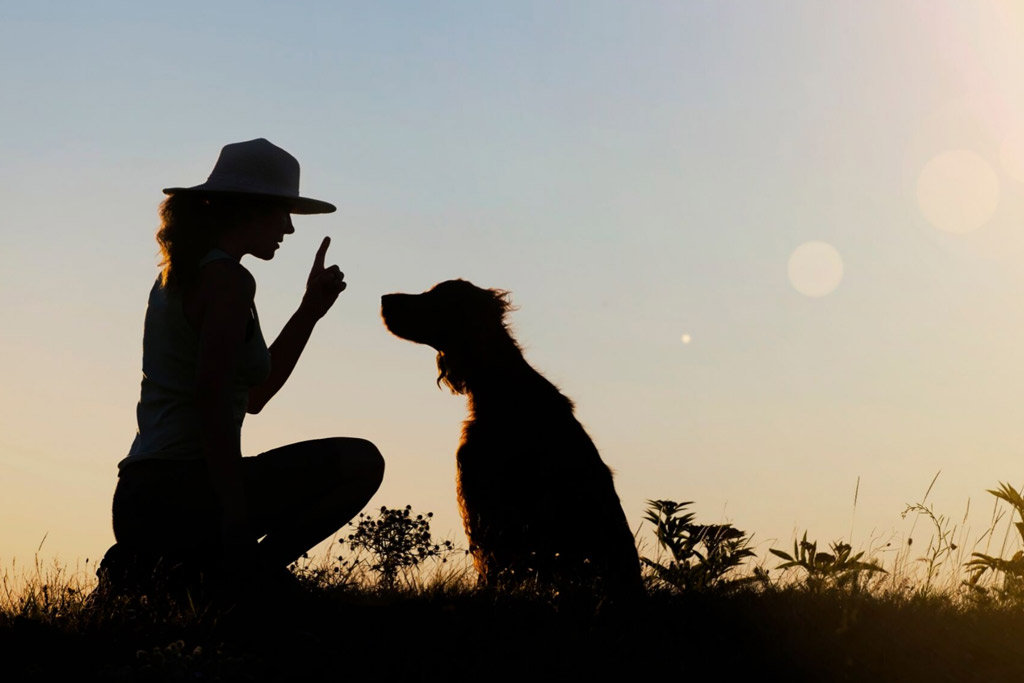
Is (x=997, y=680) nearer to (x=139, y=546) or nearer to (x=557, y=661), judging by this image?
(x=557, y=661)

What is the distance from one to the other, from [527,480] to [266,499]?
219 cm

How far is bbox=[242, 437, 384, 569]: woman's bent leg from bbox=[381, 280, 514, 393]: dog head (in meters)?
2.31

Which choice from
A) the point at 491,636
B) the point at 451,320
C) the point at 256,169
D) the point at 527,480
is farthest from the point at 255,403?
the point at 451,320

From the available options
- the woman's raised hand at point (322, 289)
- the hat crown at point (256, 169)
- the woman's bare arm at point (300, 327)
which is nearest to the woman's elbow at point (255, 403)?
the woman's bare arm at point (300, 327)

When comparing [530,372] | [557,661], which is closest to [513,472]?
[530,372]

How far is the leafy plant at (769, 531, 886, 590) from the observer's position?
216 inches

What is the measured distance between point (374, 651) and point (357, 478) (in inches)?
40.0

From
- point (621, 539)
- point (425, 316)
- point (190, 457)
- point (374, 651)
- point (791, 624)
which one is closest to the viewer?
point (374, 651)

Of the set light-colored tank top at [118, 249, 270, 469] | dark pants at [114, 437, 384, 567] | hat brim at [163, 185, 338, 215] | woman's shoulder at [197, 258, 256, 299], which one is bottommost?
dark pants at [114, 437, 384, 567]

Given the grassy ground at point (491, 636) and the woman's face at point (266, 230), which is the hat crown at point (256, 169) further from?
the grassy ground at point (491, 636)

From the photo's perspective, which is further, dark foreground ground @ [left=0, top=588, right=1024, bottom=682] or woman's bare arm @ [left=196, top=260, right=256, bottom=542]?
woman's bare arm @ [left=196, top=260, right=256, bottom=542]

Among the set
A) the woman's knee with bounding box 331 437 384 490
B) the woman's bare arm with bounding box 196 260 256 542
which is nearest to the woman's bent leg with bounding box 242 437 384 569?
the woman's knee with bounding box 331 437 384 490

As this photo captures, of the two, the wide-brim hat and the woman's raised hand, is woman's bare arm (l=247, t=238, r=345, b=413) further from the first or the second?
the wide-brim hat

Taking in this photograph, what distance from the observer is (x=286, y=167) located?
16.1 feet
